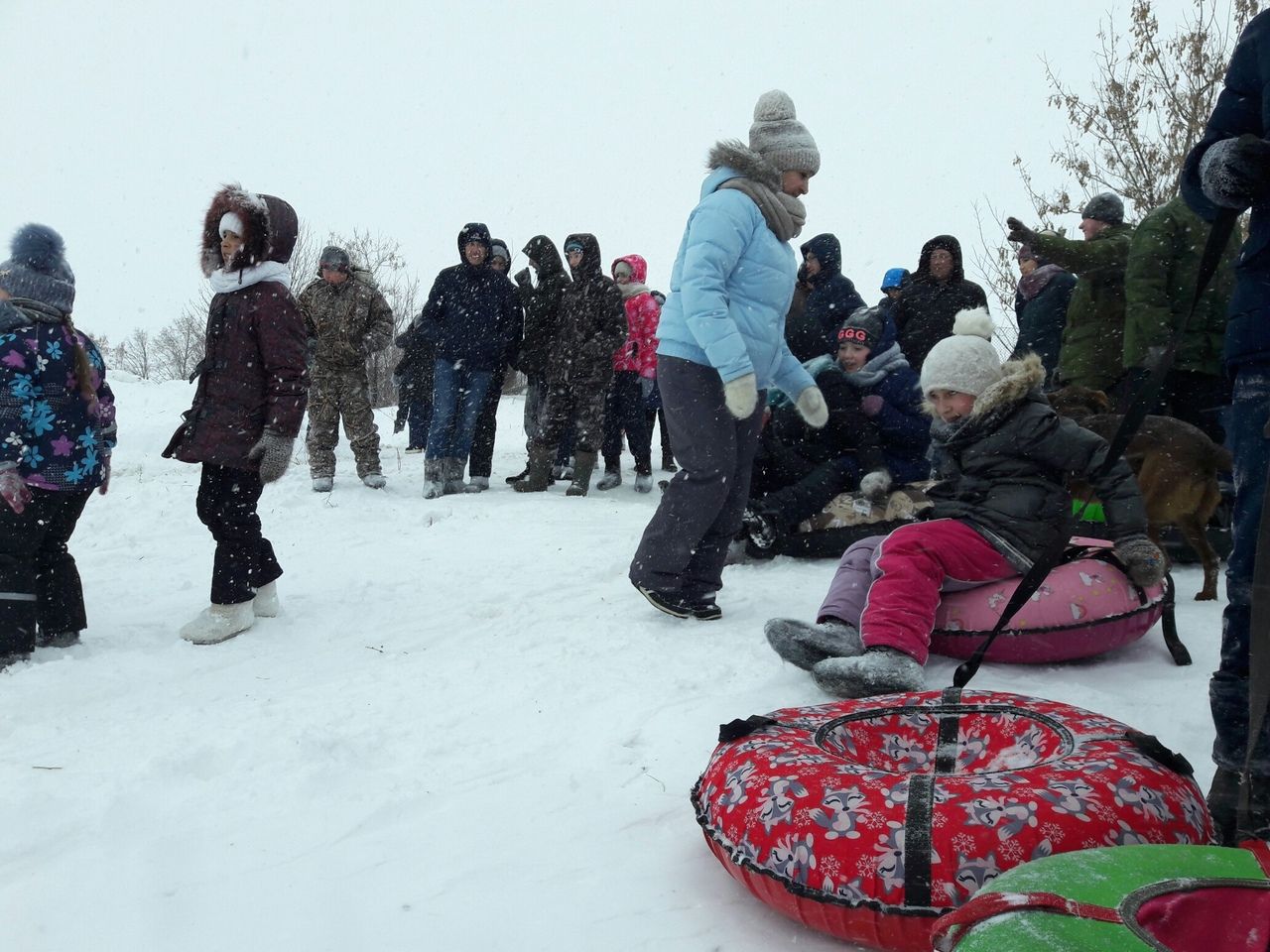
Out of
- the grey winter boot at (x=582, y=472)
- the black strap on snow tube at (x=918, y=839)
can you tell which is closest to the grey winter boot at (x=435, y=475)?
the grey winter boot at (x=582, y=472)

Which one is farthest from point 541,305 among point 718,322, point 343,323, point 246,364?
point 718,322

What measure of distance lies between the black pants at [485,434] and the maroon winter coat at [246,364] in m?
4.17

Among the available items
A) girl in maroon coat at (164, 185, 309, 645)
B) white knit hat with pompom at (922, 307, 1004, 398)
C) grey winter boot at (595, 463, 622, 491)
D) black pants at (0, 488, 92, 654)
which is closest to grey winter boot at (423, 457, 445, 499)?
grey winter boot at (595, 463, 622, 491)

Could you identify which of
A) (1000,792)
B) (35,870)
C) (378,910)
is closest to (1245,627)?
(1000,792)

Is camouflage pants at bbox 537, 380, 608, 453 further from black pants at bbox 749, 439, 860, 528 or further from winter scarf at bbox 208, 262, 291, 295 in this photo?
winter scarf at bbox 208, 262, 291, 295

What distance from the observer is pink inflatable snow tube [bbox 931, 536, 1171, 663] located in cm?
329

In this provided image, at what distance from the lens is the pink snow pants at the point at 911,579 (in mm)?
3104

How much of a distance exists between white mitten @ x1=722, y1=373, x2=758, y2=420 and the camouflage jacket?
16.9ft

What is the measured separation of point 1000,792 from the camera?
6.02 ft

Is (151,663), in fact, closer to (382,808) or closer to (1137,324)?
(382,808)

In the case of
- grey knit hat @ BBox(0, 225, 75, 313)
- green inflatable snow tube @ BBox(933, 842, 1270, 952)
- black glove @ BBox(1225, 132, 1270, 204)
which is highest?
black glove @ BBox(1225, 132, 1270, 204)

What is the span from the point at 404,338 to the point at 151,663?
6614 millimetres

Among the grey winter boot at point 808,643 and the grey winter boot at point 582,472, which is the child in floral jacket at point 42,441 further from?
the grey winter boot at point 582,472

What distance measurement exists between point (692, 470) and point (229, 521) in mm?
1986
